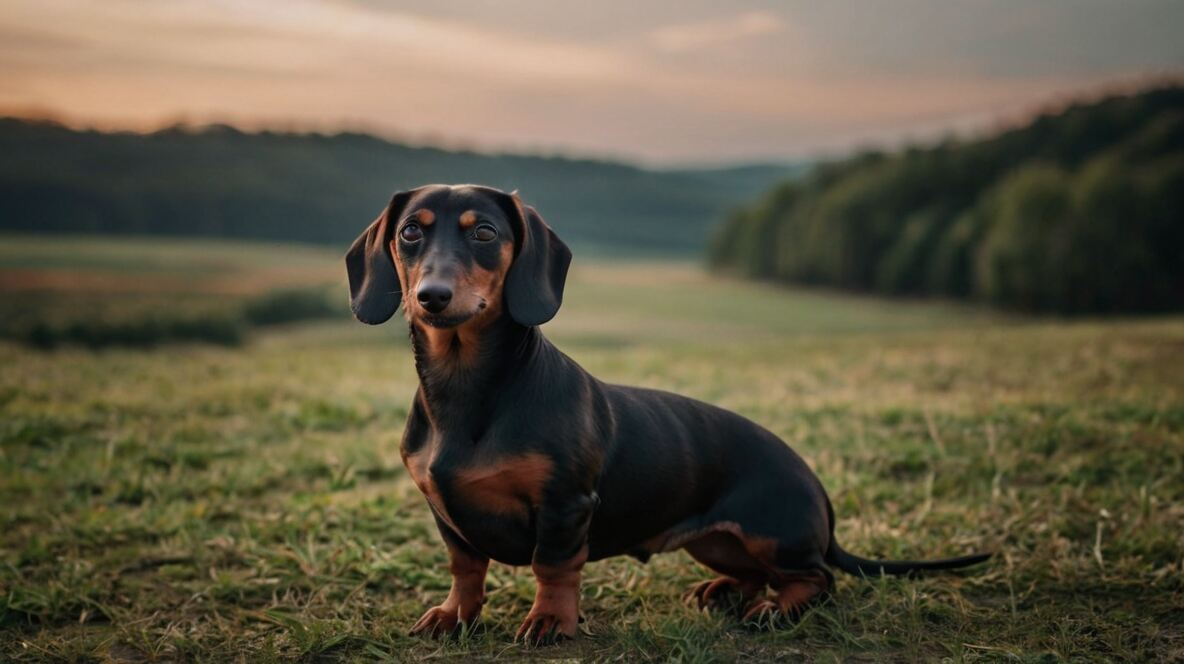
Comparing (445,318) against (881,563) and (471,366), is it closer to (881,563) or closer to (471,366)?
(471,366)

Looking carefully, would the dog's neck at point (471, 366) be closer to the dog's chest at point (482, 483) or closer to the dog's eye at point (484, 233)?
the dog's chest at point (482, 483)

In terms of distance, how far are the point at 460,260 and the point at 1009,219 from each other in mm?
38695

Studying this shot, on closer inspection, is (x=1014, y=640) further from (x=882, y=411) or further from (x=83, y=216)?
(x=83, y=216)

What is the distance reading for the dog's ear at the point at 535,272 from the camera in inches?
137

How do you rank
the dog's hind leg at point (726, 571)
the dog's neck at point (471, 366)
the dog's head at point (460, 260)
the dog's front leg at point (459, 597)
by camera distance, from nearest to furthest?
the dog's head at point (460, 260) < the dog's neck at point (471, 366) < the dog's front leg at point (459, 597) < the dog's hind leg at point (726, 571)

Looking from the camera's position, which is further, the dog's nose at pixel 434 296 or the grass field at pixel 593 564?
the grass field at pixel 593 564

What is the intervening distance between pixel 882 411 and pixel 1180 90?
6181 cm

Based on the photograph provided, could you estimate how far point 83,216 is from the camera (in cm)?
3503

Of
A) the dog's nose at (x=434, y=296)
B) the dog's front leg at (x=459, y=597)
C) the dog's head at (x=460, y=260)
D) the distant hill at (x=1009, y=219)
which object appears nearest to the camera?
the dog's nose at (x=434, y=296)

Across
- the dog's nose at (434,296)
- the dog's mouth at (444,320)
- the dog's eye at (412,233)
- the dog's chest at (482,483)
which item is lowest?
the dog's chest at (482,483)

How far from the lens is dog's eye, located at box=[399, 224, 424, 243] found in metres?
3.53

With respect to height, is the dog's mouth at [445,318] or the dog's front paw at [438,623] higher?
the dog's mouth at [445,318]

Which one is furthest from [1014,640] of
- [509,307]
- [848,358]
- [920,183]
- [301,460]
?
[920,183]

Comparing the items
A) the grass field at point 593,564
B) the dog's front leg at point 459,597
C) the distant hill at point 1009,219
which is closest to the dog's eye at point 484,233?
the dog's front leg at point 459,597
